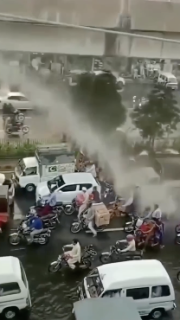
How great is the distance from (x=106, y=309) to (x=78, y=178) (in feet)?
14.1

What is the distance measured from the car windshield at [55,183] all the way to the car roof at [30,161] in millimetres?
684

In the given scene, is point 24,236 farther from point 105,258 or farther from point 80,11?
point 80,11

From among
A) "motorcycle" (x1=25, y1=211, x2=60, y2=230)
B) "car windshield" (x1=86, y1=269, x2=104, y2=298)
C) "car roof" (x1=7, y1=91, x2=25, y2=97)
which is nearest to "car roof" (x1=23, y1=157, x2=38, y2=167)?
"motorcycle" (x1=25, y1=211, x2=60, y2=230)

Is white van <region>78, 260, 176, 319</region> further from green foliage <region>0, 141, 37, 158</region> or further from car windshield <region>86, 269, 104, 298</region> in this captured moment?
green foliage <region>0, 141, 37, 158</region>

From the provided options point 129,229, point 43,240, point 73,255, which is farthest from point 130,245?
point 43,240

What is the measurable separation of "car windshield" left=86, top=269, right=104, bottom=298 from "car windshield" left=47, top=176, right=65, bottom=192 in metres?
3.00

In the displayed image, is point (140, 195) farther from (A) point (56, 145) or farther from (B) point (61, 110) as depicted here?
(B) point (61, 110)

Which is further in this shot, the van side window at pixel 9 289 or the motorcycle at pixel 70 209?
the motorcycle at pixel 70 209

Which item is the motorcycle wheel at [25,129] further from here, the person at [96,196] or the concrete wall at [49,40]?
the person at [96,196]

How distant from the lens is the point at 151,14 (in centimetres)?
998

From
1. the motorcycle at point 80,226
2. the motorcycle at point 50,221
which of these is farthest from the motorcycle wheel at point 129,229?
the motorcycle at point 50,221

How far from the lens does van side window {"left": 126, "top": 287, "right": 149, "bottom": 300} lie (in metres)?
6.06

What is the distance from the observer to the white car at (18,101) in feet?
43.1

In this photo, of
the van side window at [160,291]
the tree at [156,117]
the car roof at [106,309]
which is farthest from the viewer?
the tree at [156,117]
